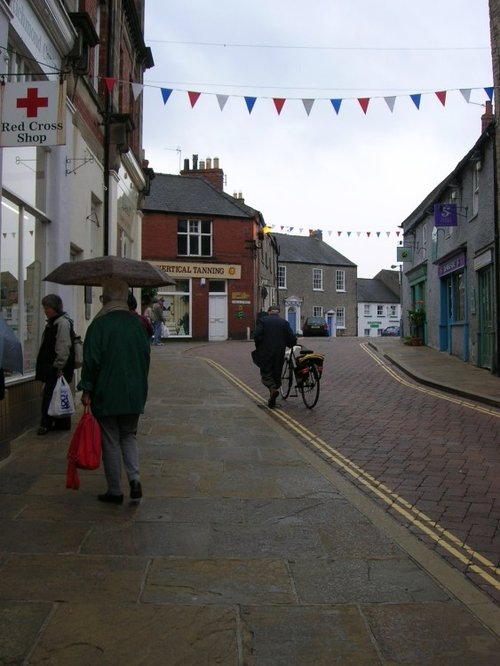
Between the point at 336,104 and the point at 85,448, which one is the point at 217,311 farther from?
the point at 85,448

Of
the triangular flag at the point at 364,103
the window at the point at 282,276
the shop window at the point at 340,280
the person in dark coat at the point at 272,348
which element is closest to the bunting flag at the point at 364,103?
the triangular flag at the point at 364,103

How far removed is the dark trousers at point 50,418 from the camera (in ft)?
23.9

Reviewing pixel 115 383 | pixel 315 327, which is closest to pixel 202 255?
pixel 315 327

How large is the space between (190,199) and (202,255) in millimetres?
3063

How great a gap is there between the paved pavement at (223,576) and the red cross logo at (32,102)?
3480mm

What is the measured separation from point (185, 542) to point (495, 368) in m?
11.9

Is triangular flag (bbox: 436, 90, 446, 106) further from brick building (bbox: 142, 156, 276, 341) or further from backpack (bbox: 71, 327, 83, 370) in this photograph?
brick building (bbox: 142, 156, 276, 341)

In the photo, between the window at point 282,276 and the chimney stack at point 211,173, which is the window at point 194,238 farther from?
the window at point 282,276

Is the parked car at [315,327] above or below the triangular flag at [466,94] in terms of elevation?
below

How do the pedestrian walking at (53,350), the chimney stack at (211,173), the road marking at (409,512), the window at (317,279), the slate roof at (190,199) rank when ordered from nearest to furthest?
the road marking at (409,512), the pedestrian walking at (53,350), the slate roof at (190,199), the chimney stack at (211,173), the window at (317,279)

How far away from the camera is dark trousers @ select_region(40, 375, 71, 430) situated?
7293 millimetres

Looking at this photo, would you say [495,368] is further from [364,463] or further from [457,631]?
[457,631]

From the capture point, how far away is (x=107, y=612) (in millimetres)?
3180

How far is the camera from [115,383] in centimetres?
481
